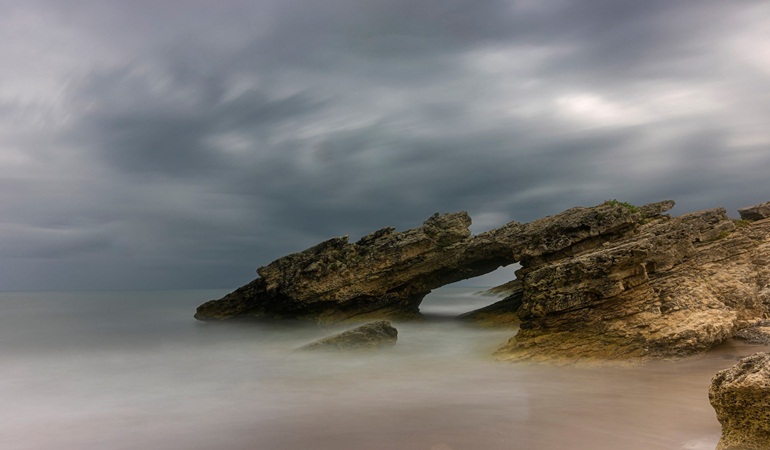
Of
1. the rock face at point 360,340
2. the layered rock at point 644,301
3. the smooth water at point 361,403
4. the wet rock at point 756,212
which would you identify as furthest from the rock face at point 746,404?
the wet rock at point 756,212

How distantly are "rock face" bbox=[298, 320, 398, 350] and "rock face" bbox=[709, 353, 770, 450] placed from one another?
1413 centimetres

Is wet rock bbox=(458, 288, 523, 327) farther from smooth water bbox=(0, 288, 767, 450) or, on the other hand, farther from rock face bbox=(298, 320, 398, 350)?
rock face bbox=(298, 320, 398, 350)

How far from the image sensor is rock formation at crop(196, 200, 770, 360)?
1391 centimetres

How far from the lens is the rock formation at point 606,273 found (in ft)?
45.6

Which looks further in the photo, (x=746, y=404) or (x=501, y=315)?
(x=501, y=315)

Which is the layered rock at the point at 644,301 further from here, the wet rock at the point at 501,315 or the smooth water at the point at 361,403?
the wet rock at the point at 501,315

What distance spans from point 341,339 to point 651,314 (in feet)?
37.8

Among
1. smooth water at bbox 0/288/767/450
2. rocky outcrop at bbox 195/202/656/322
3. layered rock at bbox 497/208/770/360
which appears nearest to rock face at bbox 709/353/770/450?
smooth water at bbox 0/288/767/450

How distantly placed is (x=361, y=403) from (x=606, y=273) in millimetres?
8957

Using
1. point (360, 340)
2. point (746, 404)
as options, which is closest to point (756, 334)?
point (746, 404)

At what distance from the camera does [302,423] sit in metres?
9.82

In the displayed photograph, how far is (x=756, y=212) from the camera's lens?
23.1m

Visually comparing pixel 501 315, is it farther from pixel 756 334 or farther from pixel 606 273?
pixel 756 334

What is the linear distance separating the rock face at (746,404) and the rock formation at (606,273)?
24.7ft
